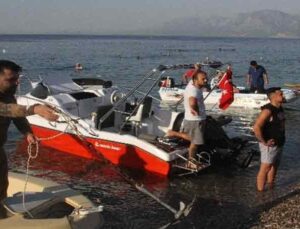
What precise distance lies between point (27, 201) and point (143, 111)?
596 cm

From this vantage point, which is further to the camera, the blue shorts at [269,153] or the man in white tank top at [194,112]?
the man in white tank top at [194,112]

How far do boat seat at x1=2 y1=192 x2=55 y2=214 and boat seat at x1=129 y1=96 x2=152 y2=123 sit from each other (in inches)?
205

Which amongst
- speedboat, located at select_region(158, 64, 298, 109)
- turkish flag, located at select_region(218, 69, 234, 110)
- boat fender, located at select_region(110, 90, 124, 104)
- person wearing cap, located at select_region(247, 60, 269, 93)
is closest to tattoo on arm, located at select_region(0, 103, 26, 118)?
turkish flag, located at select_region(218, 69, 234, 110)

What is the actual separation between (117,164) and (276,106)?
3.99 metres

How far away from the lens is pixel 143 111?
447 inches

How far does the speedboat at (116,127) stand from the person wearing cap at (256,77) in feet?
25.3

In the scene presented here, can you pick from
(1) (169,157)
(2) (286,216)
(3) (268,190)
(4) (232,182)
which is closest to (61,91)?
(1) (169,157)

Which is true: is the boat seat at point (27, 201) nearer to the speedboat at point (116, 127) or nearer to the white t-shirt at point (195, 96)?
the speedboat at point (116, 127)

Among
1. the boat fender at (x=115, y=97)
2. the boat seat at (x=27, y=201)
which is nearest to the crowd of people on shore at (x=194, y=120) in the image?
the boat seat at (x=27, y=201)

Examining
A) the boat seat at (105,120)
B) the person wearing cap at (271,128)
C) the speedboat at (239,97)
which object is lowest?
the speedboat at (239,97)

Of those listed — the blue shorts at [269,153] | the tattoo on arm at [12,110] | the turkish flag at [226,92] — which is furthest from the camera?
the turkish flag at [226,92]

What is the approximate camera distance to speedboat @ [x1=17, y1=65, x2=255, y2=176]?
10234mm

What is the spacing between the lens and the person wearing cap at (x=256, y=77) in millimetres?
19256

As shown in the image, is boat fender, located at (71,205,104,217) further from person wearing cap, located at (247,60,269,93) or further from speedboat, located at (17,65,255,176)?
person wearing cap, located at (247,60,269,93)
